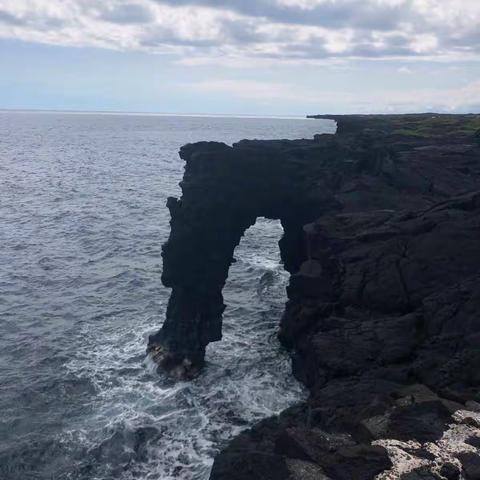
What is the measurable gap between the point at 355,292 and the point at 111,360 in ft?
68.1

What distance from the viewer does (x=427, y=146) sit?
52812 mm

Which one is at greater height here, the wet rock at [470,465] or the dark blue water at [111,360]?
the wet rock at [470,465]

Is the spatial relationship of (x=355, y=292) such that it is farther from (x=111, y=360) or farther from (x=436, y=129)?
(x=436, y=129)

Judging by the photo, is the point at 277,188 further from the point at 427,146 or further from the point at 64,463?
the point at 64,463

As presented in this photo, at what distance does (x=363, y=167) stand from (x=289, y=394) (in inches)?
896

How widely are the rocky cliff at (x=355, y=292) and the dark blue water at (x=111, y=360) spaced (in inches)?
117

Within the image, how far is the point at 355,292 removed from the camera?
1228 inches

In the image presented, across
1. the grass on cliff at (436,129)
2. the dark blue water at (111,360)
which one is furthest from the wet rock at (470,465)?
the grass on cliff at (436,129)

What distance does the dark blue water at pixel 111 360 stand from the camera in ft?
102

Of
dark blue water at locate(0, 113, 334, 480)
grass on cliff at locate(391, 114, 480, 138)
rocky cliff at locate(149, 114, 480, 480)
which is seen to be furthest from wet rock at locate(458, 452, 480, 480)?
grass on cliff at locate(391, 114, 480, 138)

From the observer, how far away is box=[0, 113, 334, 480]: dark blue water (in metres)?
31.1

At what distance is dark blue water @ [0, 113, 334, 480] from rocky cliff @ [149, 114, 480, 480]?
2979 mm

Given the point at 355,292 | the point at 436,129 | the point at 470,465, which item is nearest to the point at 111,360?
the point at 355,292

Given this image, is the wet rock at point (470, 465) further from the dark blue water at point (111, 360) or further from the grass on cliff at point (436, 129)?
the grass on cliff at point (436, 129)
